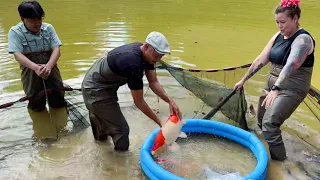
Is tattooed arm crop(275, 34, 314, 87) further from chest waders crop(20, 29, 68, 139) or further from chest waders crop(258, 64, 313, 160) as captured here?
chest waders crop(20, 29, 68, 139)

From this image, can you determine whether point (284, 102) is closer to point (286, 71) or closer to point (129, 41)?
point (286, 71)

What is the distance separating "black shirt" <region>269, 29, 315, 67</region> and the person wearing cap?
1.19 m

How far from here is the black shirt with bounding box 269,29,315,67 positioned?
3.49m

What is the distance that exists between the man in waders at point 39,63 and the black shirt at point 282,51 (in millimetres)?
2534

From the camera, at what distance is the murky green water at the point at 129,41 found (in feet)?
12.2

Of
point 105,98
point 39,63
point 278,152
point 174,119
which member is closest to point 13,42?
point 39,63

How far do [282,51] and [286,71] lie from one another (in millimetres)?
328

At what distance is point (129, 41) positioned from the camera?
7680 millimetres

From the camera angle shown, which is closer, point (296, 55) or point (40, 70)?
point (296, 55)

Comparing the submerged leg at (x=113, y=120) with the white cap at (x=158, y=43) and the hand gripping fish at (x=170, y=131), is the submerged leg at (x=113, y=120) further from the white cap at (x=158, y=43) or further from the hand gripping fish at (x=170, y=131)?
the white cap at (x=158, y=43)

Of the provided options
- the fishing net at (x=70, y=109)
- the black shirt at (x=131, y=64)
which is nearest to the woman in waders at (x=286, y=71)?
the black shirt at (x=131, y=64)

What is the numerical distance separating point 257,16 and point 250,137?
278 inches

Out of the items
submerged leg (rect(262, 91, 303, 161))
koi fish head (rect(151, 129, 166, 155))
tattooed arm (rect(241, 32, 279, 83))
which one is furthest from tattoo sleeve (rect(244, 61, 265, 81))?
koi fish head (rect(151, 129, 166, 155))

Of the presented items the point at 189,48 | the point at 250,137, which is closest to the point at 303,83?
the point at 250,137
